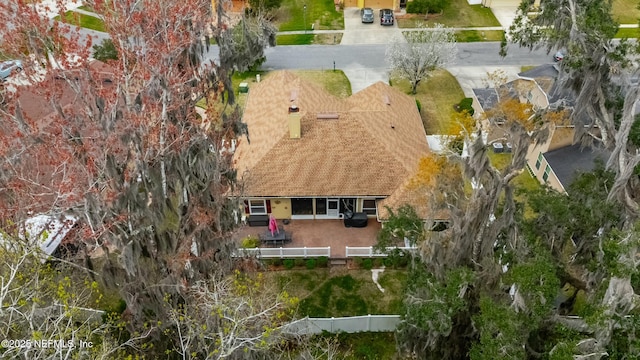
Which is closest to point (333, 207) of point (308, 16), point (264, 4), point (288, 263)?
point (288, 263)

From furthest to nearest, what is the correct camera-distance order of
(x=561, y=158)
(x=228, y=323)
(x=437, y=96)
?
(x=437, y=96) < (x=561, y=158) < (x=228, y=323)

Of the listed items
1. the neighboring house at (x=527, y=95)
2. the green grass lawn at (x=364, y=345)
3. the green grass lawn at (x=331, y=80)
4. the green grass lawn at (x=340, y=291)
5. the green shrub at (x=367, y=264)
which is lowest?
the green grass lawn at (x=364, y=345)

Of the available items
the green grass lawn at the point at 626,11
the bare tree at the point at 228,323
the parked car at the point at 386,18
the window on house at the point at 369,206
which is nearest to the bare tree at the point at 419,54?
the parked car at the point at 386,18

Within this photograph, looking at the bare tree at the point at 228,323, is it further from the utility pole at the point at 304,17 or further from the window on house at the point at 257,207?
the utility pole at the point at 304,17

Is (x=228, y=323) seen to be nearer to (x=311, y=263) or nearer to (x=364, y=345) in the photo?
(x=364, y=345)

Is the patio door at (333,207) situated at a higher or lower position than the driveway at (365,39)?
lower

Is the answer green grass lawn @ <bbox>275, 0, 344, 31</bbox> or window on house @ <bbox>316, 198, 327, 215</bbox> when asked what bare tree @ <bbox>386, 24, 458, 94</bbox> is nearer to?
green grass lawn @ <bbox>275, 0, 344, 31</bbox>

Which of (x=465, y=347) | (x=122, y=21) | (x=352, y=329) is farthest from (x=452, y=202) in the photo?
(x=122, y=21)
